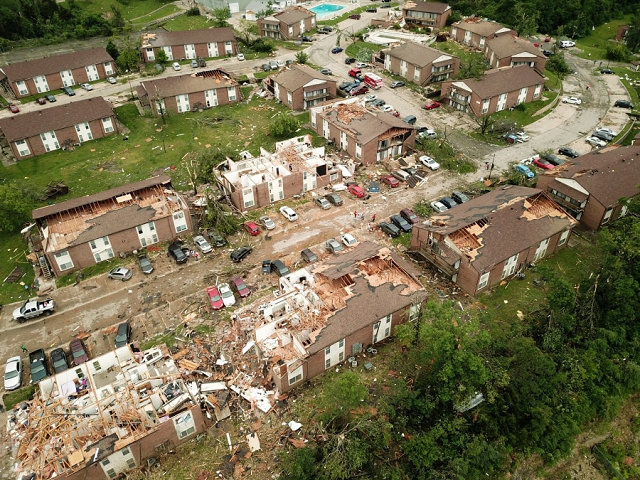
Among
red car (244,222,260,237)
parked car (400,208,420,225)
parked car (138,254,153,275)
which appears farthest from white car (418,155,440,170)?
parked car (138,254,153,275)

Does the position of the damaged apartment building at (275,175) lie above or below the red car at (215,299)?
above

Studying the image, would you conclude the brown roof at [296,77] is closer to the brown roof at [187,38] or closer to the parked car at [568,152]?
the brown roof at [187,38]

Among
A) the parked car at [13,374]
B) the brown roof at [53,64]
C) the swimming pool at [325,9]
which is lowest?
the parked car at [13,374]

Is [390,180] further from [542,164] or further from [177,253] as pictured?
[177,253]

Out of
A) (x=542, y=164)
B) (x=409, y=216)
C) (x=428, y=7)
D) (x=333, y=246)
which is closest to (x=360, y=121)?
(x=409, y=216)

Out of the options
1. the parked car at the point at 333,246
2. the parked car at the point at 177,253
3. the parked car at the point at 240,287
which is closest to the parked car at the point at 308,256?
the parked car at the point at 333,246

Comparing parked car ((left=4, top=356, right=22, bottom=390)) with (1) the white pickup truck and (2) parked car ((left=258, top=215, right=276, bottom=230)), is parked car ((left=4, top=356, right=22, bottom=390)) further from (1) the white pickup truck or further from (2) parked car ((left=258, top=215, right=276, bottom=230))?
(2) parked car ((left=258, top=215, right=276, bottom=230))
